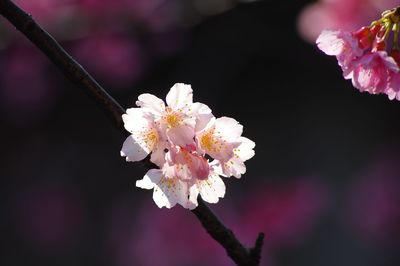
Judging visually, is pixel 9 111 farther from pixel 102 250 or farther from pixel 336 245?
pixel 336 245

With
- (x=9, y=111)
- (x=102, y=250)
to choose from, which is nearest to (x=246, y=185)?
(x=102, y=250)

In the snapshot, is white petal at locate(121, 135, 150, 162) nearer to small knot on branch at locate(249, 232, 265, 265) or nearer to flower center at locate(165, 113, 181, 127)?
flower center at locate(165, 113, 181, 127)

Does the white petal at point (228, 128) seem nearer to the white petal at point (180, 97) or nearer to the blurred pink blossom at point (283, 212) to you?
the white petal at point (180, 97)

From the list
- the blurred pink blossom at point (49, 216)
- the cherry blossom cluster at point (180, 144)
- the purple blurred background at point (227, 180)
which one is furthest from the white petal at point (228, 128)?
the blurred pink blossom at point (49, 216)

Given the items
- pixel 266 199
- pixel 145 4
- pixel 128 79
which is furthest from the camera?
pixel 128 79

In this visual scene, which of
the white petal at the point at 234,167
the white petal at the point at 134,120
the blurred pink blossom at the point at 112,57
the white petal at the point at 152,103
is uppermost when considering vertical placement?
the blurred pink blossom at the point at 112,57

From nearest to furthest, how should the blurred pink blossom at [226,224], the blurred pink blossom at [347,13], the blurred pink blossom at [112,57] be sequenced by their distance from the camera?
1. the blurred pink blossom at [347,13]
2. the blurred pink blossom at [226,224]
3. the blurred pink blossom at [112,57]

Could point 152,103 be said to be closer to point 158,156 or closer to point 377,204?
point 158,156
